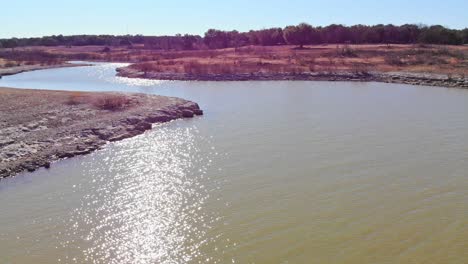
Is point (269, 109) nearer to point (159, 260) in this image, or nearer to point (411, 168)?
point (411, 168)

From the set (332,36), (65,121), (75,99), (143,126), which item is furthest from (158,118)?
(332,36)

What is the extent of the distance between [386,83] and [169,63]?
3614 cm

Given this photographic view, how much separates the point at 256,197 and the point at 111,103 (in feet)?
59.5

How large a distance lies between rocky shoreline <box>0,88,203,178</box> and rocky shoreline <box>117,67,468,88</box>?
22472mm

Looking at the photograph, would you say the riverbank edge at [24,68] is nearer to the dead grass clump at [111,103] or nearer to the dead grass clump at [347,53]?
the dead grass clump at [111,103]

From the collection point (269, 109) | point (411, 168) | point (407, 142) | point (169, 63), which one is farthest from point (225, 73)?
point (411, 168)

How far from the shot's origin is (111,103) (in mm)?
30875

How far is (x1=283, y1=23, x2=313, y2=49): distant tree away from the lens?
10450 cm

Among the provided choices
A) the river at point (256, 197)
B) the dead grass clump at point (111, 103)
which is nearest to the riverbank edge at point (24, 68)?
the dead grass clump at point (111, 103)

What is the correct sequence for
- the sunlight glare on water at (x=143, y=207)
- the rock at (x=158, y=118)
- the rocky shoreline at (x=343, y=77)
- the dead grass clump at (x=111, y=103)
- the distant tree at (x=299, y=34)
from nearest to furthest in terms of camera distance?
the sunlight glare on water at (x=143, y=207), the rock at (x=158, y=118), the dead grass clump at (x=111, y=103), the rocky shoreline at (x=343, y=77), the distant tree at (x=299, y=34)

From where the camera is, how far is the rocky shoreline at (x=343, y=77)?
155 ft

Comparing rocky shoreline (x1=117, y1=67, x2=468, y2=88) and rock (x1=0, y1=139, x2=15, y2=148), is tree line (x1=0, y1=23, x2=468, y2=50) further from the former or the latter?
rock (x1=0, y1=139, x2=15, y2=148)

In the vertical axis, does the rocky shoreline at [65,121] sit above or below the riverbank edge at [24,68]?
below

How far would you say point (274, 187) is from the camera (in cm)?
1680
